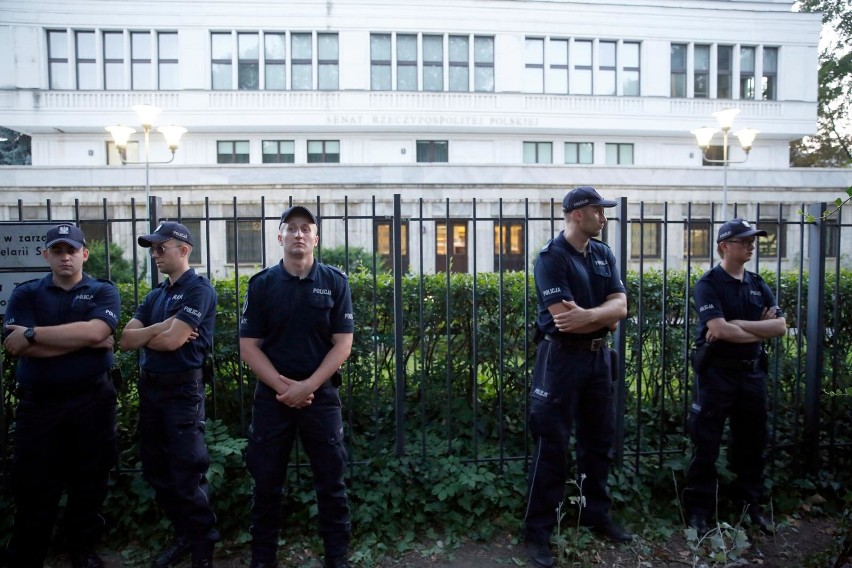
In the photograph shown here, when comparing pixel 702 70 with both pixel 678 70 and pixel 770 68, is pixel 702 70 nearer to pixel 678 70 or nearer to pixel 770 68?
pixel 678 70

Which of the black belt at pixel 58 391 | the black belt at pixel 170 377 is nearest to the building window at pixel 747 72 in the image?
the black belt at pixel 170 377

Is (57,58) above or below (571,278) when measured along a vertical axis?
above

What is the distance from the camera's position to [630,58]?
3136 cm

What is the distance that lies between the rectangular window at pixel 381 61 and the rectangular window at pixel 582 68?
9.56 metres

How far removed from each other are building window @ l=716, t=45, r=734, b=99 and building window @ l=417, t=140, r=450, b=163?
15.1 meters

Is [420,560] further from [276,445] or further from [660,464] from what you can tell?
[660,464]

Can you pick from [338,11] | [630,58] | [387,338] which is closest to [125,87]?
[338,11]

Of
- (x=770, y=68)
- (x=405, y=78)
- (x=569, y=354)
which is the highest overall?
(x=770, y=68)

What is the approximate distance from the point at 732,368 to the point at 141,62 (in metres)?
31.8

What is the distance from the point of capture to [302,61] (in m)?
29.5

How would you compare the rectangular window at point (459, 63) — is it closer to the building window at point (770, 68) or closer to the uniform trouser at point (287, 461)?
the building window at point (770, 68)

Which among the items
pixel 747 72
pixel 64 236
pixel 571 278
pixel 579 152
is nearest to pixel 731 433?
pixel 571 278

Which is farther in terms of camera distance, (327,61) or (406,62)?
(406,62)

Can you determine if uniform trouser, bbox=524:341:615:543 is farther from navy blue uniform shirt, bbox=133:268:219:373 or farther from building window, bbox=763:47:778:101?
building window, bbox=763:47:778:101
